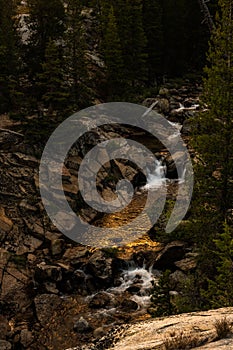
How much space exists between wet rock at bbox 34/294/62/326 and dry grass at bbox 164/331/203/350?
42.8ft

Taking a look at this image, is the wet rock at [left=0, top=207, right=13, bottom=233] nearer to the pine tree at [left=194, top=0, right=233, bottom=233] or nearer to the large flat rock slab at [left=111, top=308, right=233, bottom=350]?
the pine tree at [left=194, top=0, right=233, bottom=233]

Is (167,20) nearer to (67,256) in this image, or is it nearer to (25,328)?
(67,256)

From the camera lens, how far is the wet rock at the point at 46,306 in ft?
59.4

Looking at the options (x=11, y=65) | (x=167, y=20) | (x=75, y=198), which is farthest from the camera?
(x=167, y=20)

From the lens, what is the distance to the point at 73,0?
107 feet

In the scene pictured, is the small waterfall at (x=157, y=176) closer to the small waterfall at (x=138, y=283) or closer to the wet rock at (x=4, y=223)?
the small waterfall at (x=138, y=283)

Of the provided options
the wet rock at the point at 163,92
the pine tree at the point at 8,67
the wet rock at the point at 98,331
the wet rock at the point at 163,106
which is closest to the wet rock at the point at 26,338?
the wet rock at the point at 98,331

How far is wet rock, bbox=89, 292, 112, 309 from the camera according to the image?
18797 mm

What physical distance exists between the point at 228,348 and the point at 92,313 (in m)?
13.5

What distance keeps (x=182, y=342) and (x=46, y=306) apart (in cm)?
1392

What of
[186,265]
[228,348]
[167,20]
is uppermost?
[167,20]

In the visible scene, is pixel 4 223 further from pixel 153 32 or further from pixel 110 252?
pixel 153 32

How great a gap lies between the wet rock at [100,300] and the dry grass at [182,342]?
1306 centimetres

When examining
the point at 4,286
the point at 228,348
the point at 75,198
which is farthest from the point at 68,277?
the point at 228,348
